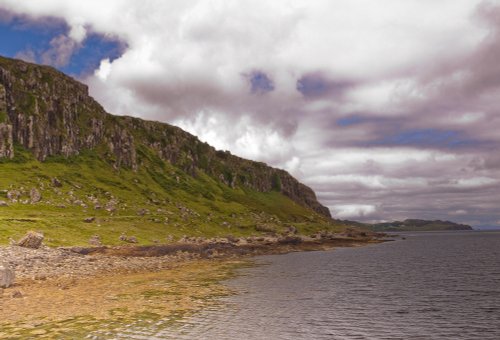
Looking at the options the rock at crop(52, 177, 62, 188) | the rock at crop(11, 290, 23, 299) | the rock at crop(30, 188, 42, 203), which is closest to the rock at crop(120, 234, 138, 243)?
the rock at crop(30, 188, 42, 203)

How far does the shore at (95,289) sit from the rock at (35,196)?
80.5 m

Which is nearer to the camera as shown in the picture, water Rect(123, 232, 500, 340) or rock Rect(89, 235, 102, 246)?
water Rect(123, 232, 500, 340)

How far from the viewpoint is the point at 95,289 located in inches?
2168

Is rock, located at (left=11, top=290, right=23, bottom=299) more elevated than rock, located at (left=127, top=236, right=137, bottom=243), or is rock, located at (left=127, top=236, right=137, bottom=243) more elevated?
rock, located at (left=127, top=236, right=137, bottom=243)

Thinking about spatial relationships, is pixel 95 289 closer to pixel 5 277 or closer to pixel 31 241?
pixel 5 277

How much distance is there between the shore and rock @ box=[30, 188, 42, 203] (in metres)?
80.5

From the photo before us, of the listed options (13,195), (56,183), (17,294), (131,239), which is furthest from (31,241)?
(56,183)

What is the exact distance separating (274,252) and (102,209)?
84.1 m

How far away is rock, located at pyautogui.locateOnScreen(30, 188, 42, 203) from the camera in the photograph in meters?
163

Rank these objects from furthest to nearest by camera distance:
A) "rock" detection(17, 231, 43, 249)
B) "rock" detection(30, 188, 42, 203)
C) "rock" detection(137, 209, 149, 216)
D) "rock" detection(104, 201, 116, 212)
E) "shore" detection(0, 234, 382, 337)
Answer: "rock" detection(137, 209, 149, 216) < "rock" detection(104, 201, 116, 212) < "rock" detection(30, 188, 42, 203) < "rock" detection(17, 231, 43, 249) < "shore" detection(0, 234, 382, 337)

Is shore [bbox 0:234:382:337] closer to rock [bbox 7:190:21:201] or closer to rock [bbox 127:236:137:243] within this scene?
rock [bbox 127:236:137:243]

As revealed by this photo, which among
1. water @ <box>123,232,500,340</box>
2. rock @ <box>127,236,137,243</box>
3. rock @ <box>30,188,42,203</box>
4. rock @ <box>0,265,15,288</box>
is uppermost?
rock @ <box>30,188,42,203</box>

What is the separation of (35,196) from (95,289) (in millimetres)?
131008

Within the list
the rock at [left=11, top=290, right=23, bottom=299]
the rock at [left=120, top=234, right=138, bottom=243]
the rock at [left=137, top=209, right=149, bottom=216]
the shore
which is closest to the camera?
the shore
